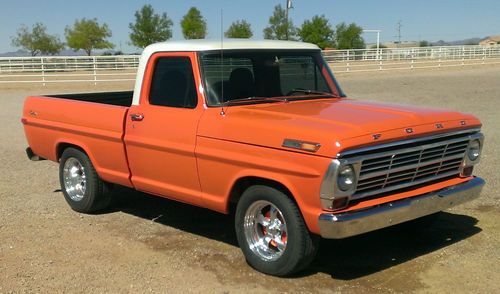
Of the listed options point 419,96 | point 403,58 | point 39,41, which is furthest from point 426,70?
point 39,41

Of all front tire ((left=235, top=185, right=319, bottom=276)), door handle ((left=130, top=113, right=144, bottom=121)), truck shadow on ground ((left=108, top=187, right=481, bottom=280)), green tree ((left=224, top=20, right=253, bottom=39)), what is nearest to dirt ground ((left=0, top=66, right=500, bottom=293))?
truck shadow on ground ((left=108, top=187, right=481, bottom=280))

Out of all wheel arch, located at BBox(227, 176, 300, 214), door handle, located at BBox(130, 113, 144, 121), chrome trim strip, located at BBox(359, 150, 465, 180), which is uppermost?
door handle, located at BBox(130, 113, 144, 121)

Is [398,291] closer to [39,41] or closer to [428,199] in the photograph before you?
[428,199]

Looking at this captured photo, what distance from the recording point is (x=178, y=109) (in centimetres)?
527

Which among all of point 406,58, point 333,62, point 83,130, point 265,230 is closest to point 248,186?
point 265,230

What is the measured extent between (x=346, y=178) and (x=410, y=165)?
0.69 m

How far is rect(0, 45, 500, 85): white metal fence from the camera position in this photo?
29.8m

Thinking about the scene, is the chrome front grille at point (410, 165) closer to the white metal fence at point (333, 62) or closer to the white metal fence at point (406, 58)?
the white metal fence at point (333, 62)

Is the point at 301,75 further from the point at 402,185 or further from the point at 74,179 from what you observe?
the point at 74,179

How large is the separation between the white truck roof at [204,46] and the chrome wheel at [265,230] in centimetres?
156

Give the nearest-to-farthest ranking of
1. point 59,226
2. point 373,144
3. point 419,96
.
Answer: point 373,144 → point 59,226 → point 419,96

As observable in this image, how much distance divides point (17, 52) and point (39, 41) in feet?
23.5

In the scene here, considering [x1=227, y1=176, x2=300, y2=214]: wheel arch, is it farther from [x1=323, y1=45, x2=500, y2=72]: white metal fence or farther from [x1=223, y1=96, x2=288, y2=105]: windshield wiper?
[x1=323, y1=45, x2=500, y2=72]: white metal fence

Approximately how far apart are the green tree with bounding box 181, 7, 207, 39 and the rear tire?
5704cm
